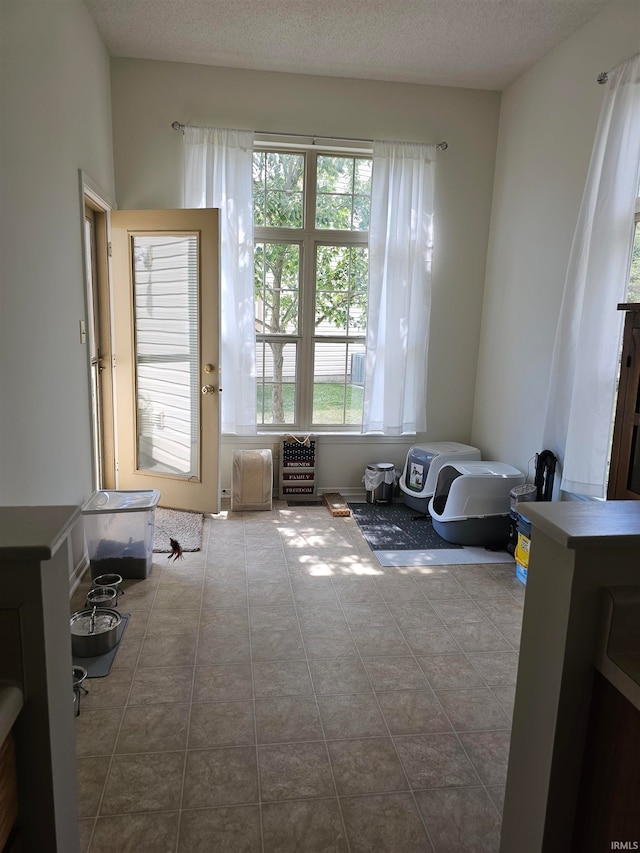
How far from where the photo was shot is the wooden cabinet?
2064 mm

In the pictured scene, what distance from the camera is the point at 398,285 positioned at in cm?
438

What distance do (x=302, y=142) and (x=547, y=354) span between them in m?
2.31

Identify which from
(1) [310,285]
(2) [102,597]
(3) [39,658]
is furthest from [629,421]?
(1) [310,285]

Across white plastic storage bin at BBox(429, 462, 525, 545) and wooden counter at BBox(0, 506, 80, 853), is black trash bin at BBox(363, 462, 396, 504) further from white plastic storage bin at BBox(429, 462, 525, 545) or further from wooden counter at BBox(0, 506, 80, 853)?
wooden counter at BBox(0, 506, 80, 853)

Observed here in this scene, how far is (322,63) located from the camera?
3953 millimetres

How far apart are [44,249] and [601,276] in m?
2.71

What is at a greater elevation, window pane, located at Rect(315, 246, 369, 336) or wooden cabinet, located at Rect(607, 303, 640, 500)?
window pane, located at Rect(315, 246, 369, 336)

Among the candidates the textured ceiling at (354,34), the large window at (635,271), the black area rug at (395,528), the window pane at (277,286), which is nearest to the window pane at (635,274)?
the large window at (635,271)

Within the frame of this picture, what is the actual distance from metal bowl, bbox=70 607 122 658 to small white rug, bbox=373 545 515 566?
160 cm

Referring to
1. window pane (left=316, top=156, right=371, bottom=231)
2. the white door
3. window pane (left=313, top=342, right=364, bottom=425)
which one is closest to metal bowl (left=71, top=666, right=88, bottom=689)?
the white door

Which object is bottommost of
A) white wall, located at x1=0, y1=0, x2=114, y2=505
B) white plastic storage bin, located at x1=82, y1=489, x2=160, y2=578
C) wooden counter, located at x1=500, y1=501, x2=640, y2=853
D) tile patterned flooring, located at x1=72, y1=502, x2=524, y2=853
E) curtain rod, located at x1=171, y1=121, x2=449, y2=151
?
tile patterned flooring, located at x1=72, y1=502, x2=524, y2=853

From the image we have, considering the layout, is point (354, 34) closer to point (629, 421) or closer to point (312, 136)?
point (312, 136)

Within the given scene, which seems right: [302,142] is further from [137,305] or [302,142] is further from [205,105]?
[137,305]

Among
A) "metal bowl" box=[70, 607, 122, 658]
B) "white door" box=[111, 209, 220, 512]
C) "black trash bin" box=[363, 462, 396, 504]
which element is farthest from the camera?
"black trash bin" box=[363, 462, 396, 504]
